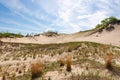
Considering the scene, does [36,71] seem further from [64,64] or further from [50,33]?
[50,33]

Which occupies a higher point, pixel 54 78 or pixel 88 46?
pixel 88 46

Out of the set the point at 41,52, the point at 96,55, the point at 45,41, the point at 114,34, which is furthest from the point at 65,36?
the point at 96,55

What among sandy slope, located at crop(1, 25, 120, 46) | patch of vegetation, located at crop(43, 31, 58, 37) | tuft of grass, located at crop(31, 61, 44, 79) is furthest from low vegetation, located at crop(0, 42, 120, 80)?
patch of vegetation, located at crop(43, 31, 58, 37)

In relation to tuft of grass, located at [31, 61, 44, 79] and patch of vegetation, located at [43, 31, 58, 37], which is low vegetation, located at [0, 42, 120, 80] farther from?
patch of vegetation, located at [43, 31, 58, 37]

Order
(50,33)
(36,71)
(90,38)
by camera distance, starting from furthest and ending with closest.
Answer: (50,33)
(90,38)
(36,71)

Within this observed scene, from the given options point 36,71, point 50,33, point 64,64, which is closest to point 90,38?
point 50,33

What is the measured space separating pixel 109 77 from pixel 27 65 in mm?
8397

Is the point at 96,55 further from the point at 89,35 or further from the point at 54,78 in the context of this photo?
the point at 89,35

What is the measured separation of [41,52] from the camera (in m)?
26.9

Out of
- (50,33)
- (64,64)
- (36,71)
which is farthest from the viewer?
(50,33)

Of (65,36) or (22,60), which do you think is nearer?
(22,60)

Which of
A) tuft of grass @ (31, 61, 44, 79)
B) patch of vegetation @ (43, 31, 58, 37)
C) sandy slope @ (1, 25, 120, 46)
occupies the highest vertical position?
patch of vegetation @ (43, 31, 58, 37)

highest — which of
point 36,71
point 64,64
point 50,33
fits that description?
point 50,33

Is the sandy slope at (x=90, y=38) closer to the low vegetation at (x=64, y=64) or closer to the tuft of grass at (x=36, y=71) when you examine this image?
the low vegetation at (x=64, y=64)
